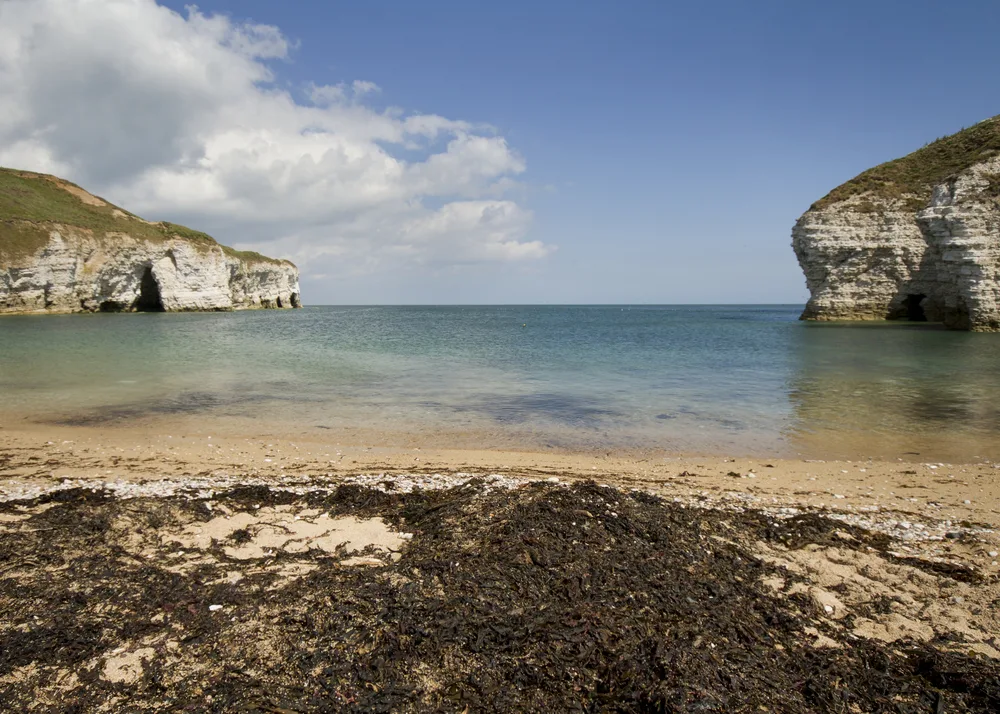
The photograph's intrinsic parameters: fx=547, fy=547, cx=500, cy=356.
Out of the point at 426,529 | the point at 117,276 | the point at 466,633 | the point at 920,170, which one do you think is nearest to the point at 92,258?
the point at 117,276

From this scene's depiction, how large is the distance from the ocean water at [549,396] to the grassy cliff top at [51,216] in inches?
1611

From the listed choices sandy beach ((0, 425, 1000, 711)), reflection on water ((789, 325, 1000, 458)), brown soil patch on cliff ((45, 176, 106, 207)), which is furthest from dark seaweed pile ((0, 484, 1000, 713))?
brown soil patch on cliff ((45, 176, 106, 207))

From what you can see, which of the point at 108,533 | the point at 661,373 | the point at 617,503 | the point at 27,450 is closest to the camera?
the point at 108,533

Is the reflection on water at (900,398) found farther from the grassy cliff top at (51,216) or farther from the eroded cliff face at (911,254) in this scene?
the grassy cliff top at (51,216)

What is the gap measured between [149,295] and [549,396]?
7981cm

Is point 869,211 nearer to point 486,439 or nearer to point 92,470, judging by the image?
point 486,439

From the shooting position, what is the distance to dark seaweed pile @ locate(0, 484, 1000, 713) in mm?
3576

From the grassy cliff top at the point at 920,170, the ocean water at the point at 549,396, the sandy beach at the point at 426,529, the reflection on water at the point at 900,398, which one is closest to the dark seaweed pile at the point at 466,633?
the sandy beach at the point at 426,529

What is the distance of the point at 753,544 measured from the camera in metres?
5.90

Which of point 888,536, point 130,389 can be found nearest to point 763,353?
point 888,536

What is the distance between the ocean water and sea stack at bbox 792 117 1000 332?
13.3 metres

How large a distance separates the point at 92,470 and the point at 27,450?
8.12 ft

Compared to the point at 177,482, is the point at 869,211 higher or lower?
higher

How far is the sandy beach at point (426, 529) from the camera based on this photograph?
3908mm
